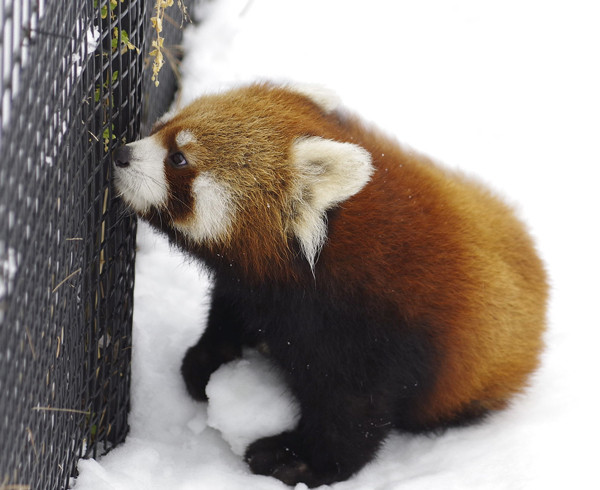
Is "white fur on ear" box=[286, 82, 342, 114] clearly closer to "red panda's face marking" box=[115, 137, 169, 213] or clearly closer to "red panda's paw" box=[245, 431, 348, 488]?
"red panda's face marking" box=[115, 137, 169, 213]

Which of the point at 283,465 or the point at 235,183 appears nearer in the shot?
the point at 235,183

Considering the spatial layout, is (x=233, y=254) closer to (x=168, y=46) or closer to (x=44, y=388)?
(x=44, y=388)

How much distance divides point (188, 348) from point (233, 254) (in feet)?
3.06

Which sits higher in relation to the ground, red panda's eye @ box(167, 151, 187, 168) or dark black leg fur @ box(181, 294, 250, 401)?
red panda's eye @ box(167, 151, 187, 168)

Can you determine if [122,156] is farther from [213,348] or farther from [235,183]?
[213,348]

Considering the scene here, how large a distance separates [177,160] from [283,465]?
1243mm

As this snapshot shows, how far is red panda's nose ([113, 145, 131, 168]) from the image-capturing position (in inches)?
110

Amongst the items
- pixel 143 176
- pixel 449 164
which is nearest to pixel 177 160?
pixel 143 176

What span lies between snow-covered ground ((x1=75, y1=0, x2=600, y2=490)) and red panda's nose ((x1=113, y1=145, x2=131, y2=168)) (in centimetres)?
101

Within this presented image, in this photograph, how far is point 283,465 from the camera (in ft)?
Result: 10.7

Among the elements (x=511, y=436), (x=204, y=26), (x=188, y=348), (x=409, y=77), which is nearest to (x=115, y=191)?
(x=188, y=348)

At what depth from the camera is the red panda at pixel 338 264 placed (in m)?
2.82

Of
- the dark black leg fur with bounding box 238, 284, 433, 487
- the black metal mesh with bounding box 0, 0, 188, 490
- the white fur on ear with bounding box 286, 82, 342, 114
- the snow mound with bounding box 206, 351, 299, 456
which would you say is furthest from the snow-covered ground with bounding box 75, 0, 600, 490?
the white fur on ear with bounding box 286, 82, 342, 114

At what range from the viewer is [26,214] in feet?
6.54
